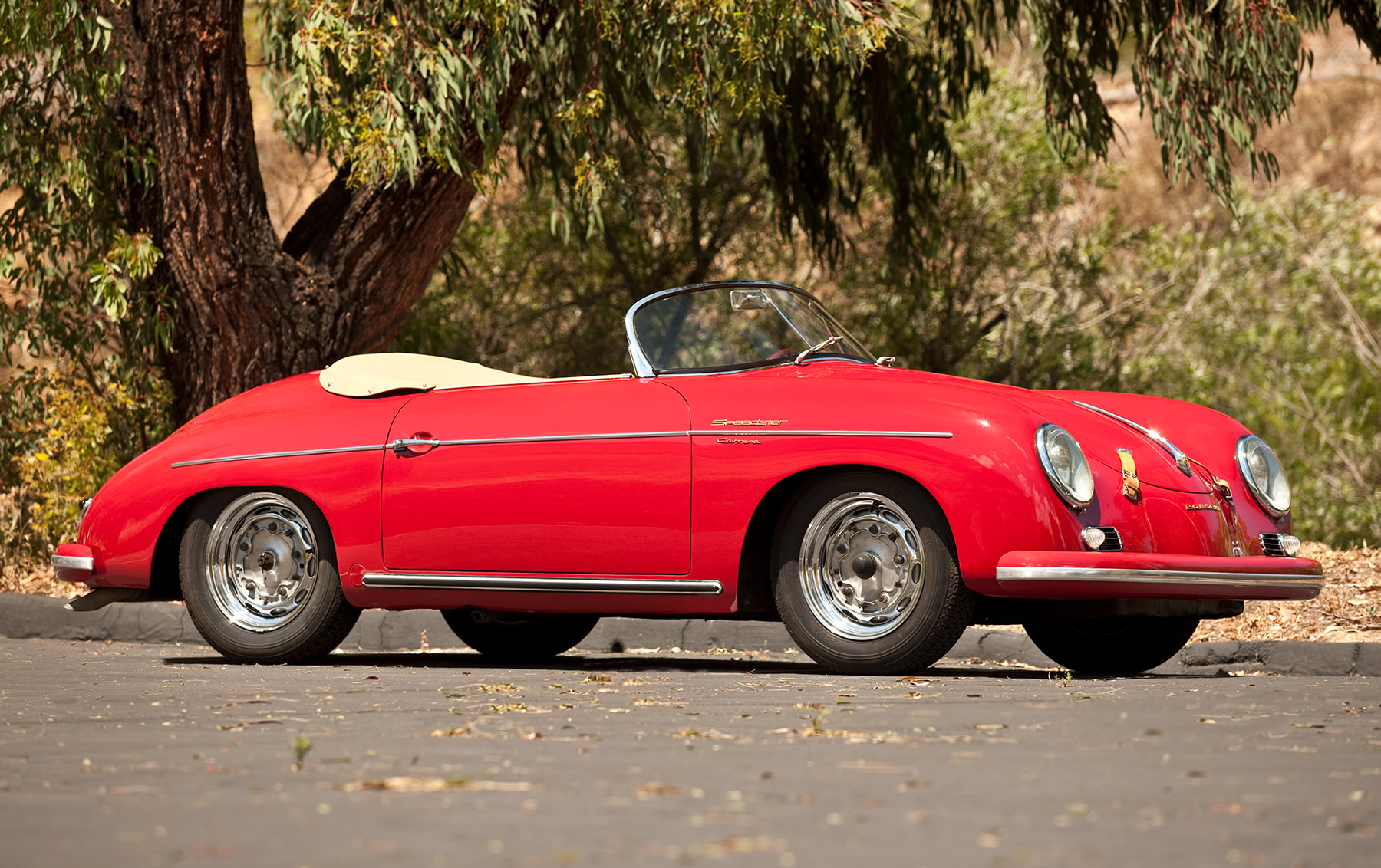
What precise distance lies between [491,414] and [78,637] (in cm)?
376

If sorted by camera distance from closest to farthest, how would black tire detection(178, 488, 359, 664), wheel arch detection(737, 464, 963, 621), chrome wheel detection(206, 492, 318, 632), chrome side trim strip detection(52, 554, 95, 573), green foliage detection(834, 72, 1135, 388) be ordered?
wheel arch detection(737, 464, 963, 621)
black tire detection(178, 488, 359, 664)
chrome wheel detection(206, 492, 318, 632)
chrome side trim strip detection(52, 554, 95, 573)
green foliage detection(834, 72, 1135, 388)

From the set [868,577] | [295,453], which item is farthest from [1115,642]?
[295,453]

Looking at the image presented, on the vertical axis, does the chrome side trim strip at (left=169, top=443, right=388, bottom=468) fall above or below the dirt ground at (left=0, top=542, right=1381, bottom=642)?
above

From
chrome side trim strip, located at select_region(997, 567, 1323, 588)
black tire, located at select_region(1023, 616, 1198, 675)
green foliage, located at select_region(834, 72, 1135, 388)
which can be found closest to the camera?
chrome side trim strip, located at select_region(997, 567, 1323, 588)

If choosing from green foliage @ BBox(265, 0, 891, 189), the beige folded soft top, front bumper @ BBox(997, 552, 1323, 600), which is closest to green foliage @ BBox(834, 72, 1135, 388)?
green foliage @ BBox(265, 0, 891, 189)

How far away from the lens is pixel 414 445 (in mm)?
6688

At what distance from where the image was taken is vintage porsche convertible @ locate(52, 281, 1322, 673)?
18.6 ft

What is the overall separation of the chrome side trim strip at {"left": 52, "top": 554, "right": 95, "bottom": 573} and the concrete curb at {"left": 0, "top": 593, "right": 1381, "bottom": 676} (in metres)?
1.53

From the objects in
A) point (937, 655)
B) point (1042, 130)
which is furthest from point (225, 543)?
point (1042, 130)

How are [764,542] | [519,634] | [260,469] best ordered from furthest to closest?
[519,634] < [260,469] < [764,542]

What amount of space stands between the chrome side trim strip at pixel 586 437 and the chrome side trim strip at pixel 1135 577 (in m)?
0.57

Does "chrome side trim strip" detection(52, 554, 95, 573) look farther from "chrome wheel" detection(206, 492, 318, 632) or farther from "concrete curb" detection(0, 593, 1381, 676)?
"concrete curb" detection(0, 593, 1381, 676)

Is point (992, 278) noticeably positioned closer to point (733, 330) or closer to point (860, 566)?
point (733, 330)

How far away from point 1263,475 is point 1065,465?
4.83 feet
